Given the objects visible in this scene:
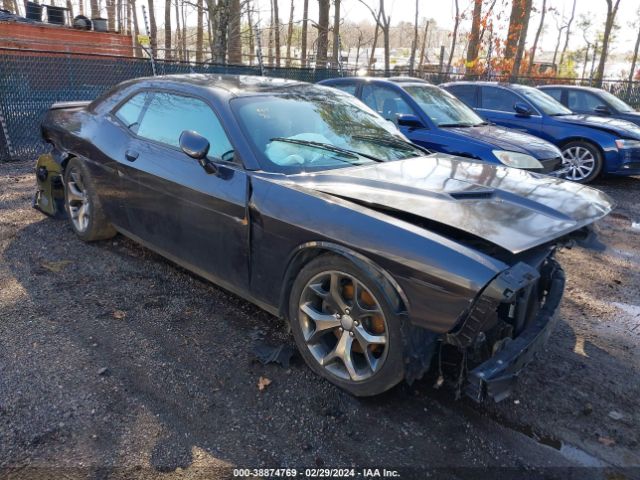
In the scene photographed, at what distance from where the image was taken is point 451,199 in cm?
266

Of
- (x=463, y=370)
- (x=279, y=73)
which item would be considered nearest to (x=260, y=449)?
(x=463, y=370)

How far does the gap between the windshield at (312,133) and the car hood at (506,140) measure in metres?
2.68

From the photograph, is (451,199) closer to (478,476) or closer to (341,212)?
(341,212)

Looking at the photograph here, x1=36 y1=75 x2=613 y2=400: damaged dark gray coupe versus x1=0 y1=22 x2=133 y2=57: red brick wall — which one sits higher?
x1=0 y1=22 x2=133 y2=57: red brick wall

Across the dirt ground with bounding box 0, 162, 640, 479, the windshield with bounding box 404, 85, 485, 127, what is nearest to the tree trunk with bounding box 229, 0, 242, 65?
the windshield with bounding box 404, 85, 485, 127

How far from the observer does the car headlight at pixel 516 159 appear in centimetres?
593

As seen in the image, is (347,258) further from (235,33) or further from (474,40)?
(474,40)

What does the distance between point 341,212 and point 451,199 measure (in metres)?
0.61

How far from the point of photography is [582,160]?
837cm

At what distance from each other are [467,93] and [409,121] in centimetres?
348

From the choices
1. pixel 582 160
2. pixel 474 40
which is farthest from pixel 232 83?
pixel 474 40

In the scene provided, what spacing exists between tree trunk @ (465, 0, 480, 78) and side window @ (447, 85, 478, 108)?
11933mm

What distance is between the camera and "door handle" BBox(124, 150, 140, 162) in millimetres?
3729

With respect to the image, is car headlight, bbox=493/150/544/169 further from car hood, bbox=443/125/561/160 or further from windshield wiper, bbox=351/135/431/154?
windshield wiper, bbox=351/135/431/154
